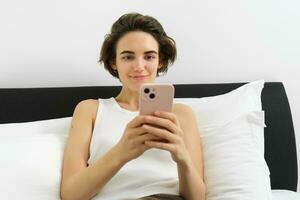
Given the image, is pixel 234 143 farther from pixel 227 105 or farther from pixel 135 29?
pixel 135 29

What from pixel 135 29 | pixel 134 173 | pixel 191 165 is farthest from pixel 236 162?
pixel 135 29

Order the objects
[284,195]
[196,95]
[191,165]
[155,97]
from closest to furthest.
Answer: [155,97] < [191,165] < [284,195] < [196,95]

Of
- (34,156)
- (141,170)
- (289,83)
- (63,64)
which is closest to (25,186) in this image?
(34,156)

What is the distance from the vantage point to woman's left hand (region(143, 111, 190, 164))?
0.88 meters

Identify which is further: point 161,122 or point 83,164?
point 83,164

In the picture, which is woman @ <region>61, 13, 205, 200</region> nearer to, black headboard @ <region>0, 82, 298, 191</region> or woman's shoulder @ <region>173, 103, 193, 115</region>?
woman's shoulder @ <region>173, 103, 193, 115</region>

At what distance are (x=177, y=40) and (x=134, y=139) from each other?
2.40 ft

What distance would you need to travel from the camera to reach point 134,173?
1.07 meters

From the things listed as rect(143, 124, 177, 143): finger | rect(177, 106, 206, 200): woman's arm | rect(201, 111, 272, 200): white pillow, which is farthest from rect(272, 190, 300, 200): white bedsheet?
rect(143, 124, 177, 143): finger

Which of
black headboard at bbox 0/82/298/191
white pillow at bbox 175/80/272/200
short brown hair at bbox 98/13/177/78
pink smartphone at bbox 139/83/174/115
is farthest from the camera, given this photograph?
black headboard at bbox 0/82/298/191

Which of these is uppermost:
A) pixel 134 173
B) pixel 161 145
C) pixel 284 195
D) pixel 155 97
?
pixel 155 97

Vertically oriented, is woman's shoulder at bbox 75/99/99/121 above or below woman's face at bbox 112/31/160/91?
below

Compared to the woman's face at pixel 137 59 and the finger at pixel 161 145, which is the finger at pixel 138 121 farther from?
the woman's face at pixel 137 59

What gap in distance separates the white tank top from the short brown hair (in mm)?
257
